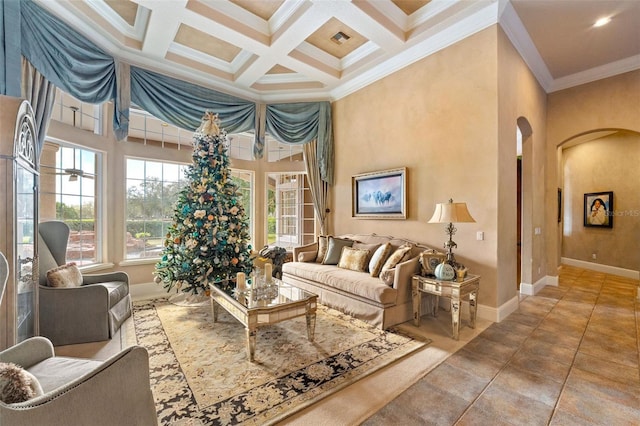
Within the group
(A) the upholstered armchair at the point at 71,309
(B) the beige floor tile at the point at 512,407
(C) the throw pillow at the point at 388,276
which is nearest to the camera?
(B) the beige floor tile at the point at 512,407

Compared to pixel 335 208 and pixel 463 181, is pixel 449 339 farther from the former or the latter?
pixel 335 208

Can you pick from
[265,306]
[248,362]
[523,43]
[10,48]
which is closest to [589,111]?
[523,43]

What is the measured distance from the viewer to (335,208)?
229 inches

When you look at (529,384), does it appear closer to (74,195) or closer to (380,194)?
(380,194)

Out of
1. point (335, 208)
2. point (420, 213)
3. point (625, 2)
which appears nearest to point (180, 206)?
point (335, 208)

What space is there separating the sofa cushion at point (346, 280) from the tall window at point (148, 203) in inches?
89.3

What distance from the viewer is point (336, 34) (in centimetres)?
416

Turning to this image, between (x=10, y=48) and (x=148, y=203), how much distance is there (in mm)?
2496

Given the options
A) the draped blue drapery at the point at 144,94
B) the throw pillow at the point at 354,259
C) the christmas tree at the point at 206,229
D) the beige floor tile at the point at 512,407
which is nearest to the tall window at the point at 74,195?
the draped blue drapery at the point at 144,94

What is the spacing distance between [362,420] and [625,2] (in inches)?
208

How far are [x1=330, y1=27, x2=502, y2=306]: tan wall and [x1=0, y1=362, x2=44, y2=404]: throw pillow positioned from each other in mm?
4031

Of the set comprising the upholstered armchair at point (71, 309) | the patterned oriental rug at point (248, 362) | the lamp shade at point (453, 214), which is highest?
the lamp shade at point (453, 214)

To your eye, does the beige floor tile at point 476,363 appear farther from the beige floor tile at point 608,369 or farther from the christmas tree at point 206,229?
the christmas tree at point 206,229

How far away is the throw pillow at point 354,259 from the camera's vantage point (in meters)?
4.08
